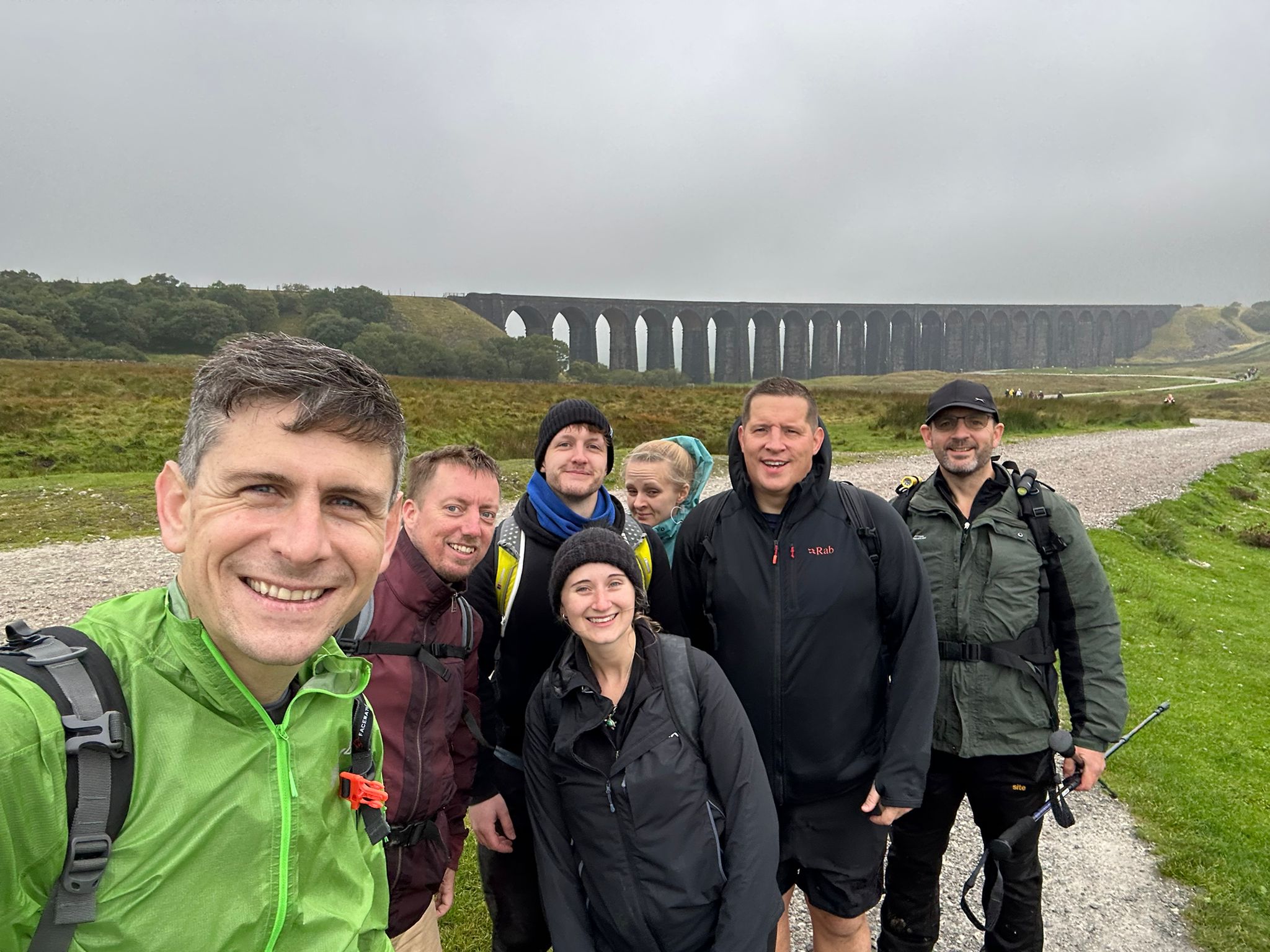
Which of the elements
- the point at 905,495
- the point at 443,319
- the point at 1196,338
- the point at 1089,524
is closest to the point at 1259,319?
the point at 1196,338

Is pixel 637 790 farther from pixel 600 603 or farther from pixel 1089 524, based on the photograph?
pixel 1089 524

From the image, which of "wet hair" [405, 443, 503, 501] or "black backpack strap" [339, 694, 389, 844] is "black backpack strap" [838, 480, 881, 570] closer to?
"wet hair" [405, 443, 503, 501]

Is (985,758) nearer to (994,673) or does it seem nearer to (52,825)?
(994,673)

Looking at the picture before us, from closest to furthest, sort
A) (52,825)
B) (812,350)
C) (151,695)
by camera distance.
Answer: (52,825)
(151,695)
(812,350)

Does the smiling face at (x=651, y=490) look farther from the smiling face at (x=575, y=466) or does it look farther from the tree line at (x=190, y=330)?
the tree line at (x=190, y=330)

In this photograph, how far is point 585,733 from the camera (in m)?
2.02

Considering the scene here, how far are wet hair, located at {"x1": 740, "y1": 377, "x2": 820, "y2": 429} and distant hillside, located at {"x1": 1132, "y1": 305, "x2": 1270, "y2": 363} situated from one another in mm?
141587

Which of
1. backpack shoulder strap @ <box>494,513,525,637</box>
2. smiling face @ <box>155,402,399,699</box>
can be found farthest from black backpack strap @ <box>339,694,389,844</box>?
backpack shoulder strap @ <box>494,513,525,637</box>

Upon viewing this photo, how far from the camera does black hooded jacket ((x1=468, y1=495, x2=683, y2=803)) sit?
8.02 ft

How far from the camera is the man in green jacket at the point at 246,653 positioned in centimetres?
98

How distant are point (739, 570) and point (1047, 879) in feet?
9.31

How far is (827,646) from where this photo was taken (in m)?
2.38

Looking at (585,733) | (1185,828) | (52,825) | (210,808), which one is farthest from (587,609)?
(1185,828)

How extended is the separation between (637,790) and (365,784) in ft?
2.81
